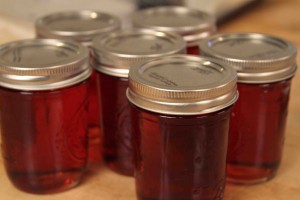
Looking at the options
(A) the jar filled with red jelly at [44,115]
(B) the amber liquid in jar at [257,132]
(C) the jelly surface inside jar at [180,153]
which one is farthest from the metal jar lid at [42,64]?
(B) the amber liquid in jar at [257,132]

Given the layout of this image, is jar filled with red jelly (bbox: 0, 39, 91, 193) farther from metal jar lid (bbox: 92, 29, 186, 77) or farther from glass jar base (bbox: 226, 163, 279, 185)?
glass jar base (bbox: 226, 163, 279, 185)

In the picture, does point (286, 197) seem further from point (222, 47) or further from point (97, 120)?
point (97, 120)

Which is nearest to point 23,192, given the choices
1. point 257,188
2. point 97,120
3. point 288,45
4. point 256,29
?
point 97,120

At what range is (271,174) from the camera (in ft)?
2.67

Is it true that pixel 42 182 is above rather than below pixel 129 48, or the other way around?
below

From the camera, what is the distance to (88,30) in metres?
0.91

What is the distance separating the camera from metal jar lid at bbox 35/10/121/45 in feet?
2.95

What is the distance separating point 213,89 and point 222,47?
178 mm

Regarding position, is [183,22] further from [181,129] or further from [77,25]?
[181,129]

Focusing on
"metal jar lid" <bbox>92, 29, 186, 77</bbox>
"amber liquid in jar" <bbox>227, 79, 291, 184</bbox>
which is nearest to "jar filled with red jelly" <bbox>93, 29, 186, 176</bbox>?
"metal jar lid" <bbox>92, 29, 186, 77</bbox>

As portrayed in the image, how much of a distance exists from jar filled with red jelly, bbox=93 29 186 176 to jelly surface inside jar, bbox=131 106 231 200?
95mm

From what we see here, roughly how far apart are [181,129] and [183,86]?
50mm

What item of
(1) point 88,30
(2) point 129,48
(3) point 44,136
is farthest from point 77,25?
(3) point 44,136

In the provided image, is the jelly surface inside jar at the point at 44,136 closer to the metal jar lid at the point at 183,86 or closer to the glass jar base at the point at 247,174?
the metal jar lid at the point at 183,86
